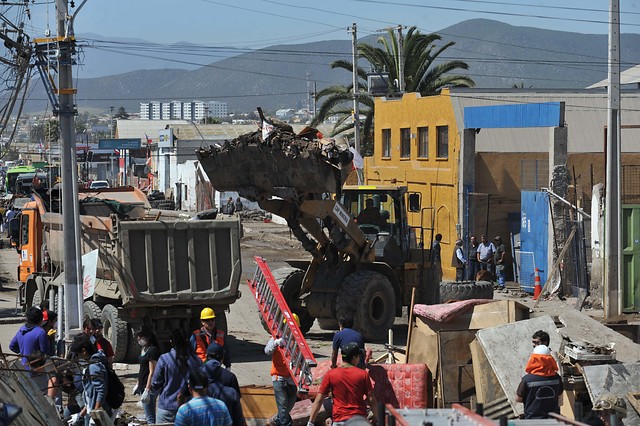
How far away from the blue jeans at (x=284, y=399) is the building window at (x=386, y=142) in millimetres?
28032

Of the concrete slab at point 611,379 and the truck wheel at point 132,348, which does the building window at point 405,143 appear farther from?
the concrete slab at point 611,379

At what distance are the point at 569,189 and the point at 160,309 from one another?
507 inches

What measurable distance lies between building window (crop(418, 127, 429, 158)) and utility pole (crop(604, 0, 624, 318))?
608 inches

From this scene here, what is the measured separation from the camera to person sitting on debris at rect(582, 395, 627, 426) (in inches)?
445

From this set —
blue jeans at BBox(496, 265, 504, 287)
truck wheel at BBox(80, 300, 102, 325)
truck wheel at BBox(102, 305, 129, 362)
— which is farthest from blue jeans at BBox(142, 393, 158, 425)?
blue jeans at BBox(496, 265, 504, 287)

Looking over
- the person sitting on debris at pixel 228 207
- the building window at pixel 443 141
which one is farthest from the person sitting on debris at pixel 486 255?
the person sitting on debris at pixel 228 207

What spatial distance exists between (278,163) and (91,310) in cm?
386

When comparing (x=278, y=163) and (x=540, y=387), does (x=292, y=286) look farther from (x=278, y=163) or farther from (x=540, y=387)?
(x=540, y=387)

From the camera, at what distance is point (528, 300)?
84.3 feet

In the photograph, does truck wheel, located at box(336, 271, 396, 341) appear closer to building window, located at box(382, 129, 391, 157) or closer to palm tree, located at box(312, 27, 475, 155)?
building window, located at box(382, 129, 391, 157)

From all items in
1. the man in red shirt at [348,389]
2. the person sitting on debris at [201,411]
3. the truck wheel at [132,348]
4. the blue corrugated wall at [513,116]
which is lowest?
the truck wheel at [132,348]

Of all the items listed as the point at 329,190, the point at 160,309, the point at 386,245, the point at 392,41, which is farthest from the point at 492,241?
the point at 392,41

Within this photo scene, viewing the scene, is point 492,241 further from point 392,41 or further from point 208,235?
point 392,41

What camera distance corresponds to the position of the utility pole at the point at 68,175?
16609 millimetres
